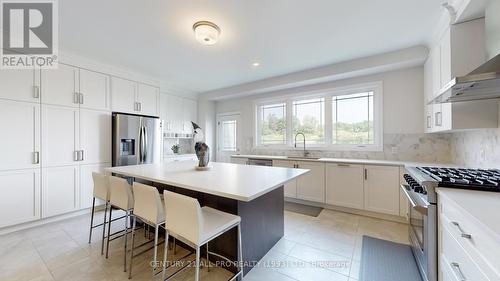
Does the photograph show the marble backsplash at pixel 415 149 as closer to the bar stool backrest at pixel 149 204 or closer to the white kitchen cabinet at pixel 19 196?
the bar stool backrest at pixel 149 204

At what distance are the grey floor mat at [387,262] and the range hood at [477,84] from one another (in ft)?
5.18

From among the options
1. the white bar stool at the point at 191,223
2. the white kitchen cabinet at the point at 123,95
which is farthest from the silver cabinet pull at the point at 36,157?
the white bar stool at the point at 191,223

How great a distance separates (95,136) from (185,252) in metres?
2.64

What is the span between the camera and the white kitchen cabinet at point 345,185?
10.1 ft

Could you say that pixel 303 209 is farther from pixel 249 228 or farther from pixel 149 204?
pixel 149 204

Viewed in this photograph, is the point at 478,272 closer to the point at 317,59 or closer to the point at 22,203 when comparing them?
the point at 317,59

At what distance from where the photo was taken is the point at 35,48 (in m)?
2.73

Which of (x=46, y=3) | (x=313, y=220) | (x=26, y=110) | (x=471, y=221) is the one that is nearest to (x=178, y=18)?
(x=46, y=3)

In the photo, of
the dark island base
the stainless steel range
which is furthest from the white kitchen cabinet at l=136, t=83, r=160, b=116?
the stainless steel range

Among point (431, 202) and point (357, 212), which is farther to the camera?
point (357, 212)

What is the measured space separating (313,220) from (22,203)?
409 cm

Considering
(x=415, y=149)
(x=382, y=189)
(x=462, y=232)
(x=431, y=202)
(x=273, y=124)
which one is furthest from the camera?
(x=273, y=124)

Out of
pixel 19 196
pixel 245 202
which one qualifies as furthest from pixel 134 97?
pixel 245 202

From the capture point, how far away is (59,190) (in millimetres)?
2977
